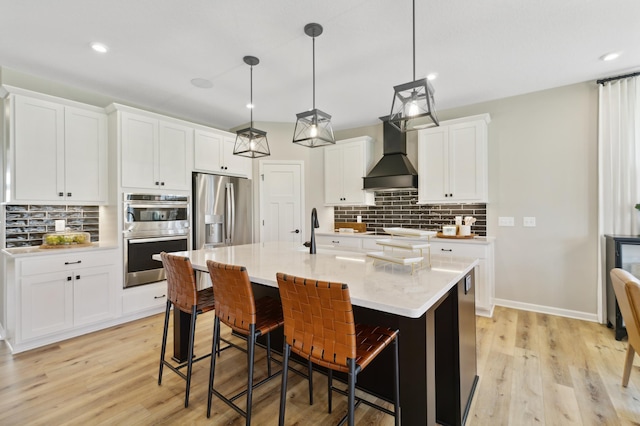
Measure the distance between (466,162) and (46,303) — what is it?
4.84m


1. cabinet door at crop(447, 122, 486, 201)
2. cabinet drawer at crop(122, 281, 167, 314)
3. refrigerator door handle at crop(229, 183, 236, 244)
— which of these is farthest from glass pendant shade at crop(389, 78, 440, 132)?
cabinet drawer at crop(122, 281, 167, 314)

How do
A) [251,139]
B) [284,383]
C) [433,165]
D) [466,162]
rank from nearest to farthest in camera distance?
[284,383], [251,139], [466,162], [433,165]

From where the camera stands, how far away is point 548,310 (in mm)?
3582

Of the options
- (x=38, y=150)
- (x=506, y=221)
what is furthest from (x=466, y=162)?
(x=38, y=150)

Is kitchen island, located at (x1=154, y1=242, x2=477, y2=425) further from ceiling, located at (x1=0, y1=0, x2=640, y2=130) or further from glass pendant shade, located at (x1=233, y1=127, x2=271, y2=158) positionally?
ceiling, located at (x1=0, y1=0, x2=640, y2=130)

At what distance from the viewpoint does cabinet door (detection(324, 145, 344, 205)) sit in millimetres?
4934

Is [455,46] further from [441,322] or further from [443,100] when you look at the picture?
[441,322]

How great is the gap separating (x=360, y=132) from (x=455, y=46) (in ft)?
8.21

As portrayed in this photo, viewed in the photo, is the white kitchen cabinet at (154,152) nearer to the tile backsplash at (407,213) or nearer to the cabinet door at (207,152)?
the cabinet door at (207,152)

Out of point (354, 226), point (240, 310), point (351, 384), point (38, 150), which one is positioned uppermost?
point (38, 150)

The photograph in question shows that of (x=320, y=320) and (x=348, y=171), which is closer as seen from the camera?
(x=320, y=320)

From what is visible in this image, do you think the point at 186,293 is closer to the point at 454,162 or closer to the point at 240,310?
A: the point at 240,310

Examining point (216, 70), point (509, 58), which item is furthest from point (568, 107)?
point (216, 70)

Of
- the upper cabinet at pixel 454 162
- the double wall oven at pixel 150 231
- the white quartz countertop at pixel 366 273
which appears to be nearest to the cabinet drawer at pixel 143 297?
the double wall oven at pixel 150 231
